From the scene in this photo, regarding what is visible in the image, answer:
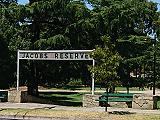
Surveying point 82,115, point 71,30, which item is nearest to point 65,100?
point 71,30

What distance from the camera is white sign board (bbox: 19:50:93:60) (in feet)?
81.4

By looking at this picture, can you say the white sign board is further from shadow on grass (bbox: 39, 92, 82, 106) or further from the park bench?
shadow on grass (bbox: 39, 92, 82, 106)

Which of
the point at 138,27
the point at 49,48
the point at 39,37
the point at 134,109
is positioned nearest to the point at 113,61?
the point at 134,109

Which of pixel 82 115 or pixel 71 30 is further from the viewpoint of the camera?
pixel 71 30

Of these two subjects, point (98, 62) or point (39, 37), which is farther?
point (39, 37)

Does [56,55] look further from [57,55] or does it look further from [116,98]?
[116,98]

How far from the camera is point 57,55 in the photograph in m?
25.7

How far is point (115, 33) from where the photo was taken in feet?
112

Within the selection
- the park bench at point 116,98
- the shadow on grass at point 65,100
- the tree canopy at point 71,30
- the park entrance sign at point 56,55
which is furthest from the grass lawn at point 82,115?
the tree canopy at point 71,30

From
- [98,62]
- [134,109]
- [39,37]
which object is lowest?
[134,109]

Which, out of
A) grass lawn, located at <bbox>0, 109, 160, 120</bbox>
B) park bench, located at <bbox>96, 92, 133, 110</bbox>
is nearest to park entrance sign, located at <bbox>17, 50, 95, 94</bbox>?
park bench, located at <bbox>96, 92, 133, 110</bbox>

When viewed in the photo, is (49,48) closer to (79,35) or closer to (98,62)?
(79,35)

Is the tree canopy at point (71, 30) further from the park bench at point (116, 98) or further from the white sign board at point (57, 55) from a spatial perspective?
the park bench at point (116, 98)

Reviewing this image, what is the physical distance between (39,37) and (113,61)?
1329 centimetres
